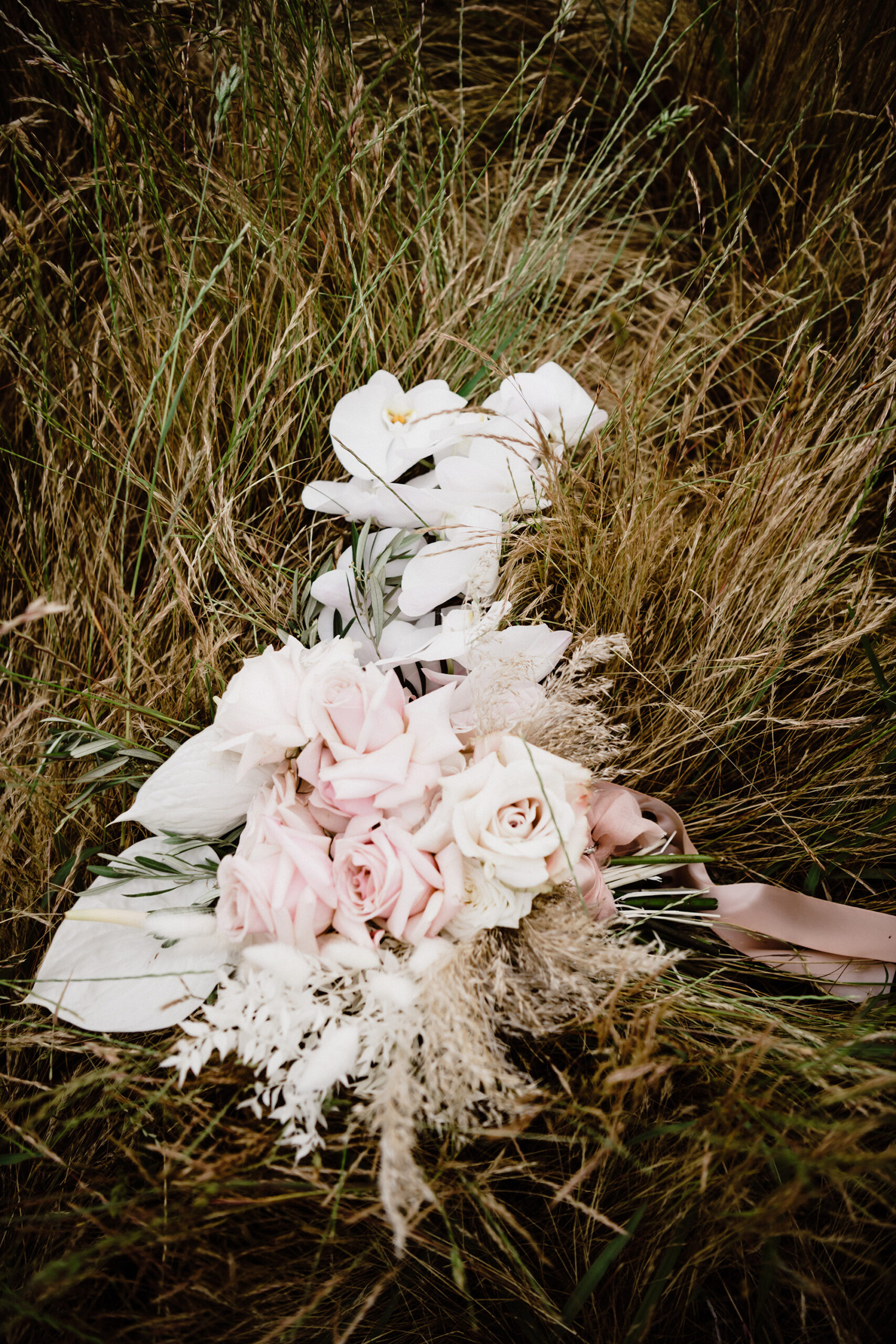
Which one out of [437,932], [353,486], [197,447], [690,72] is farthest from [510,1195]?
[690,72]

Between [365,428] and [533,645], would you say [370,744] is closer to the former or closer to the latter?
[533,645]

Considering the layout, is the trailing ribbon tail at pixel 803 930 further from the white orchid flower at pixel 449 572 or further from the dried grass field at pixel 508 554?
the white orchid flower at pixel 449 572

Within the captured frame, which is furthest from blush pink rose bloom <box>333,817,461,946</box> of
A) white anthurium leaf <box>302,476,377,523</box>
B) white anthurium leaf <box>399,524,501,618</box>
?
white anthurium leaf <box>302,476,377,523</box>

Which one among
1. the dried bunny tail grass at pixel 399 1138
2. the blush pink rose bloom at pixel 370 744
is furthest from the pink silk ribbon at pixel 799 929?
the dried bunny tail grass at pixel 399 1138

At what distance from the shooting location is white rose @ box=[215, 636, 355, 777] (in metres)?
0.64

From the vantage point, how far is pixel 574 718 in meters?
0.70

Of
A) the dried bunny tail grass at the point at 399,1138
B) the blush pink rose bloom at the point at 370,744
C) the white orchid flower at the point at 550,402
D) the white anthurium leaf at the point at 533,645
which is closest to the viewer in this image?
the dried bunny tail grass at the point at 399,1138

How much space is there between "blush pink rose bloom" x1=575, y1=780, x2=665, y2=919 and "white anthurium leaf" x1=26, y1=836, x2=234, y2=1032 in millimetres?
346

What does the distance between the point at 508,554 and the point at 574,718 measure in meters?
0.25

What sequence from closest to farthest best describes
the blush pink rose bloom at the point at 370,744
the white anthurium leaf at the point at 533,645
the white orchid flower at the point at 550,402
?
the blush pink rose bloom at the point at 370,744
the white anthurium leaf at the point at 533,645
the white orchid flower at the point at 550,402

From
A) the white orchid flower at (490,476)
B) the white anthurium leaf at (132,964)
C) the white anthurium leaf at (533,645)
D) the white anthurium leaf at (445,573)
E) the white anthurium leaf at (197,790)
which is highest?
the white orchid flower at (490,476)

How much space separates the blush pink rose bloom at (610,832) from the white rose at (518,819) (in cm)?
9

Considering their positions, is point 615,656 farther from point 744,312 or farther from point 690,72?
point 690,72

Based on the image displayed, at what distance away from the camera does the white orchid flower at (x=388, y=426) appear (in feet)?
2.64
